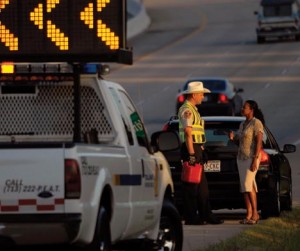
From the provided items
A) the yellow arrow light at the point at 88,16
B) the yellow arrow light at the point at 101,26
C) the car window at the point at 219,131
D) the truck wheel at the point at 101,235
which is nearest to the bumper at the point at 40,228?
the truck wheel at the point at 101,235

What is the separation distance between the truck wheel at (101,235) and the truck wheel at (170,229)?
208cm

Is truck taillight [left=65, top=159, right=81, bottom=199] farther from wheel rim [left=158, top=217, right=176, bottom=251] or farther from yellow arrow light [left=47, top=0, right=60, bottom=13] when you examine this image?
yellow arrow light [left=47, top=0, right=60, bottom=13]

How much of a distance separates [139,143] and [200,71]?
53.3 m

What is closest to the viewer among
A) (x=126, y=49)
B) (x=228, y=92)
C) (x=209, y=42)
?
(x=126, y=49)

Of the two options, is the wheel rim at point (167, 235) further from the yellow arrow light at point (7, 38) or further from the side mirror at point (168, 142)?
the yellow arrow light at point (7, 38)

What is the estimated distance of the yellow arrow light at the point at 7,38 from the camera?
13008 mm

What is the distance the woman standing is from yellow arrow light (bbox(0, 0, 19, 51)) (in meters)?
5.03

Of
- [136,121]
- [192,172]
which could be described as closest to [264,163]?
[192,172]

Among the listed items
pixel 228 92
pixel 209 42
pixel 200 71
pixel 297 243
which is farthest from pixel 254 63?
pixel 297 243

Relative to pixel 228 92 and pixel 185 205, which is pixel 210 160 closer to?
pixel 185 205

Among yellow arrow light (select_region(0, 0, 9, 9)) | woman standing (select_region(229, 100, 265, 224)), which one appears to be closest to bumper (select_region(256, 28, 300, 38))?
woman standing (select_region(229, 100, 265, 224))

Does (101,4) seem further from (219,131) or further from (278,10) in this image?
(278,10)

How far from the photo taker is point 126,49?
1272 centimetres

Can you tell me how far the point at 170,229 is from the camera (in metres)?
12.8
